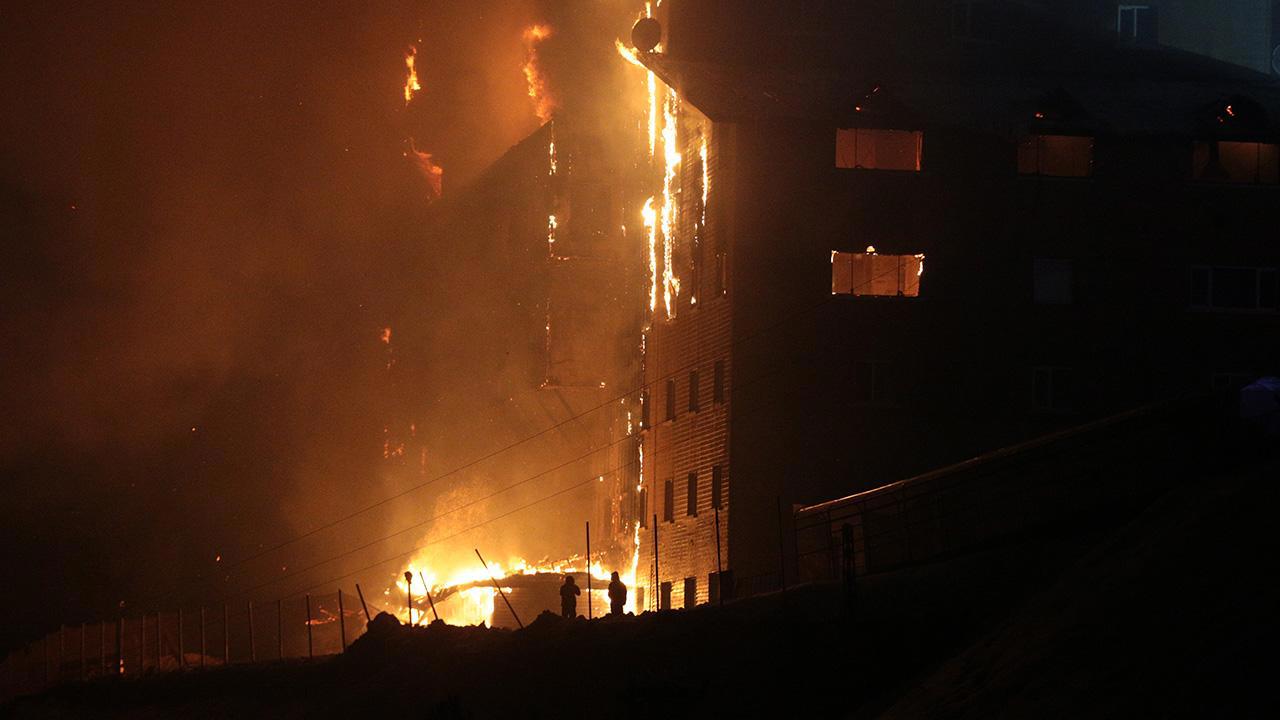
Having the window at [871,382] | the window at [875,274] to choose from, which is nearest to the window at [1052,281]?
the window at [875,274]

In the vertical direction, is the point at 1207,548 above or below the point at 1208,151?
below

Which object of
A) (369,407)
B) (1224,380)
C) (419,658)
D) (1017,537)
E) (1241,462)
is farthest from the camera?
(369,407)

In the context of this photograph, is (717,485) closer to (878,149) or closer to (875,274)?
(875,274)

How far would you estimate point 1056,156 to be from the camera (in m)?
48.0

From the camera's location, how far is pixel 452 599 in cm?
6681

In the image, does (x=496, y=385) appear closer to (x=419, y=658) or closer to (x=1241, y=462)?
(x=419, y=658)

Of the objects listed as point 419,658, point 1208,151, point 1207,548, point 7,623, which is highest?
point 1208,151

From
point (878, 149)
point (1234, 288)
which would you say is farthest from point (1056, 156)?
point (1234, 288)

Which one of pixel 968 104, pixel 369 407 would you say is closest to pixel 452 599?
pixel 369 407

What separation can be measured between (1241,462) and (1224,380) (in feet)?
83.1

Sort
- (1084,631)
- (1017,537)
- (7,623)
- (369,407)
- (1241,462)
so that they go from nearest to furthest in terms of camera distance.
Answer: (1084,631) < (1241,462) < (1017,537) < (7,623) < (369,407)

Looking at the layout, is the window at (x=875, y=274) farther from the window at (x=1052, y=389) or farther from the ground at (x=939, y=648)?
the ground at (x=939, y=648)

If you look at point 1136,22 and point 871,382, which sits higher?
point 1136,22

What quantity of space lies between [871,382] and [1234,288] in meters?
12.0
